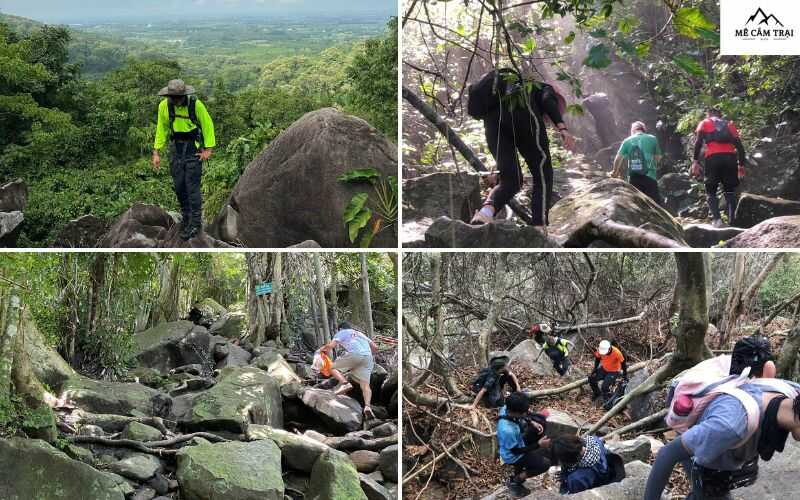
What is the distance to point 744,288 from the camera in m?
5.79

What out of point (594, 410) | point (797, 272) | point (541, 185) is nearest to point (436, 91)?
point (541, 185)

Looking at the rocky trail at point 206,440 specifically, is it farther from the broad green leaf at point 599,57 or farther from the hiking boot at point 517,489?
the broad green leaf at point 599,57

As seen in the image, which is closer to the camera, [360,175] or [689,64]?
[689,64]

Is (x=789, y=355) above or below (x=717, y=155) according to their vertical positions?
below

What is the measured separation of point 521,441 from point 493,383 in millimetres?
487

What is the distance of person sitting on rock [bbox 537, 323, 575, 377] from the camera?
6.01m

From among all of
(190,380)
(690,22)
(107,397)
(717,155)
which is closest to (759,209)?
(717,155)

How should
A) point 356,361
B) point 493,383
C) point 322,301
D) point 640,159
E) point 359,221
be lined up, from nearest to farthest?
point 493,383 < point 640,159 < point 359,221 < point 356,361 < point 322,301

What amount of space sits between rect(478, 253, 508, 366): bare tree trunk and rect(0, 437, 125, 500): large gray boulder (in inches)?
106

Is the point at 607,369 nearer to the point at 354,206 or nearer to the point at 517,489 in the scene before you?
the point at 517,489

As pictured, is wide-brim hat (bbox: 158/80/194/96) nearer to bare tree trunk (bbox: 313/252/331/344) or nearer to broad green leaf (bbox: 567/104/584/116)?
bare tree trunk (bbox: 313/252/331/344)

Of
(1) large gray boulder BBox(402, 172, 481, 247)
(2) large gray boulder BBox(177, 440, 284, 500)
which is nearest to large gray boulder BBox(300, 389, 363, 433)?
(2) large gray boulder BBox(177, 440, 284, 500)

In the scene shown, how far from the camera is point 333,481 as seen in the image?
235 inches

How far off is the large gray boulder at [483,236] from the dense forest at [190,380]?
1.84 feet
